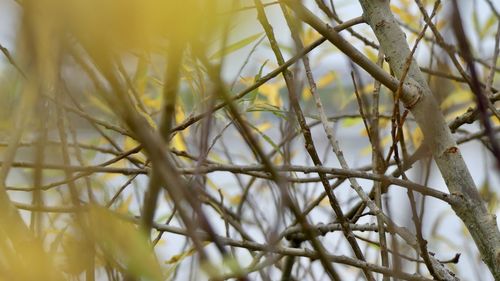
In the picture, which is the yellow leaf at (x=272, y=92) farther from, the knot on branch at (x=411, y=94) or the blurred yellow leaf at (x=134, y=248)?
the blurred yellow leaf at (x=134, y=248)

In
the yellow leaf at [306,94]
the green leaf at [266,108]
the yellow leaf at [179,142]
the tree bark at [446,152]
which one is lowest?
the tree bark at [446,152]

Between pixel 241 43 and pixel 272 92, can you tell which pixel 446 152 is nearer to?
pixel 241 43

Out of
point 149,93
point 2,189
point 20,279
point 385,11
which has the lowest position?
point 20,279

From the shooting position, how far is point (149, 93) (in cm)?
142

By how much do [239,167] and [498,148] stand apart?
31 cm

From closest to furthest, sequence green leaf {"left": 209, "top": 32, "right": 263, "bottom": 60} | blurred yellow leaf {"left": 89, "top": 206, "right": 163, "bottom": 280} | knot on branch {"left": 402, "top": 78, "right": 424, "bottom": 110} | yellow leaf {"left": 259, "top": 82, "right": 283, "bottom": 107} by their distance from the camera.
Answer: blurred yellow leaf {"left": 89, "top": 206, "right": 163, "bottom": 280} → knot on branch {"left": 402, "top": 78, "right": 424, "bottom": 110} → green leaf {"left": 209, "top": 32, "right": 263, "bottom": 60} → yellow leaf {"left": 259, "top": 82, "right": 283, "bottom": 107}

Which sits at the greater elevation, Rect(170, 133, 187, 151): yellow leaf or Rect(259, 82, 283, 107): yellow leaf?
Rect(259, 82, 283, 107): yellow leaf

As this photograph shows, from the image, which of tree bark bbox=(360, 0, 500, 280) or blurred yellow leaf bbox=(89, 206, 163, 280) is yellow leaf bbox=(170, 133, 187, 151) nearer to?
tree bark bbox=(360, 0, 500, 280)

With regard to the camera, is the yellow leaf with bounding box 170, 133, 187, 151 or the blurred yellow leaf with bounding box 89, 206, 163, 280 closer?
the blurred yellow leaf with bounding box 89, 206, 163, 280

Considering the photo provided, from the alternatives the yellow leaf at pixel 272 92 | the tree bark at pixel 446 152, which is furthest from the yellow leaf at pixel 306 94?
the tree bark at pixel 446 152

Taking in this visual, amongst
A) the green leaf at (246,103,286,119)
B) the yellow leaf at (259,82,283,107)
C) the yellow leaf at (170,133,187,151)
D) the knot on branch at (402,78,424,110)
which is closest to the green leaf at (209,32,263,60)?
the green leaf at (246,103,286,119)

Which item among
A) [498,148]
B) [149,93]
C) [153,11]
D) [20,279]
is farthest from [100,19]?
[149,93]

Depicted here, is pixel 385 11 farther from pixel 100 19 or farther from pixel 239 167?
pixel 100 19

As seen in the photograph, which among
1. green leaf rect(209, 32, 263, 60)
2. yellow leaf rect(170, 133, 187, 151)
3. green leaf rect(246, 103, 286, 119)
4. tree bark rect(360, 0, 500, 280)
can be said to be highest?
yellow leaf rect(170, 133, 187, 151)
